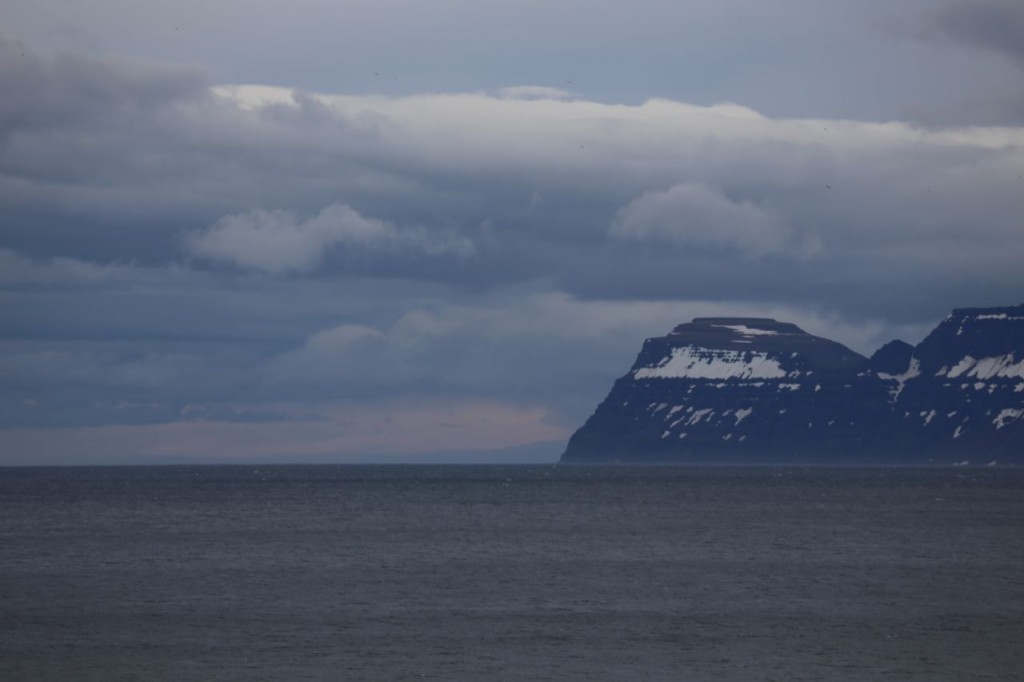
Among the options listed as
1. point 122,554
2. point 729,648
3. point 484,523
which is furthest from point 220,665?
point 484,523

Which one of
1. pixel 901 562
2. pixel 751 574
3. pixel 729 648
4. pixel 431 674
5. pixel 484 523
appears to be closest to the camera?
pixel 431 674

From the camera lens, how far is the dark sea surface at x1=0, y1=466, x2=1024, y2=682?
183 feet

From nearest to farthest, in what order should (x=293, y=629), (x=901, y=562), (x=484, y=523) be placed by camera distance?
(x=293, y=629) < (x=901, y=562) < (x=484, y=523)

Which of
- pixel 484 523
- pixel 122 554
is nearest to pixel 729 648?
pixel 122 554

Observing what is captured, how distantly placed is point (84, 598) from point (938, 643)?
4461 cm

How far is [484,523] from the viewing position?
145500 mm

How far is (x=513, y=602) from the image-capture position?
244ft

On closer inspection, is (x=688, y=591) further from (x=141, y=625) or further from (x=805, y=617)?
(x=141, y=625)

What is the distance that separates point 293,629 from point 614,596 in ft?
64.4

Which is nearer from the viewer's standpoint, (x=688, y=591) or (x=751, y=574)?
(x=688, y=591)

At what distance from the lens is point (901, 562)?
321 ft

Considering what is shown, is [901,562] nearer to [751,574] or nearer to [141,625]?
[751,574]

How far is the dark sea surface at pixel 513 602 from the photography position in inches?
2191

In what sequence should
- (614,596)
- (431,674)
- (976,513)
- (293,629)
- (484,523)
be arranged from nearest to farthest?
(431,674) < (293,629) < (614,596) < (484,523) < (976,513)
